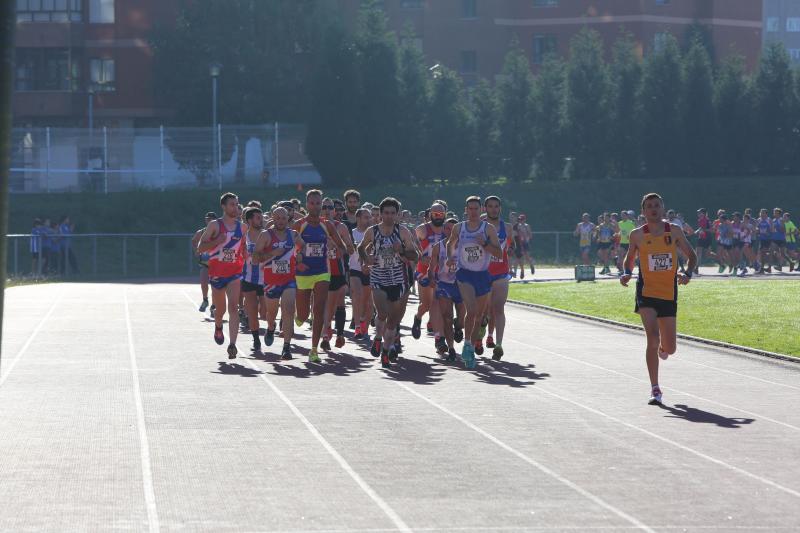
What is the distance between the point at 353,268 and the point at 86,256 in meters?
27.1

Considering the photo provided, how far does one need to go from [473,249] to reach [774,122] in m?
51.4

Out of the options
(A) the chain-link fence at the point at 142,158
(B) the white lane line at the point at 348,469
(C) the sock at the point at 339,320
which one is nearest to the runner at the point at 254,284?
(C) the sock at the point at 339,320

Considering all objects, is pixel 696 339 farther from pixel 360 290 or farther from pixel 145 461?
pixel 145 461

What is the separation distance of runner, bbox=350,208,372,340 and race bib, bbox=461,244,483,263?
3.47 meters

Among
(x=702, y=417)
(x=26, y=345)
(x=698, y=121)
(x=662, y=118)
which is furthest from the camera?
(x=698, y=121)

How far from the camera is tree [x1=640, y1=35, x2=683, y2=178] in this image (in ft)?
212

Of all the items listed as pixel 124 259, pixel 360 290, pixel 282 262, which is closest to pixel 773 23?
pixel 124 259

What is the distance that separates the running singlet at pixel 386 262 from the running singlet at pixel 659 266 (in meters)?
3.63

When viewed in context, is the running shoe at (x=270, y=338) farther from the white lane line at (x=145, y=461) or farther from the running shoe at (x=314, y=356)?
the white lane line at (x=145, y=461)

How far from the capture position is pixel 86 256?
152 ft

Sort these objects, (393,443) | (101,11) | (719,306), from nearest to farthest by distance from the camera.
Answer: (393,443) → (719,306) → (101,11)

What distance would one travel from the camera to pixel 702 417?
1285 centimetres

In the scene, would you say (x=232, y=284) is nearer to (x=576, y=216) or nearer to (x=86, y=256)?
(x=86, y=256)

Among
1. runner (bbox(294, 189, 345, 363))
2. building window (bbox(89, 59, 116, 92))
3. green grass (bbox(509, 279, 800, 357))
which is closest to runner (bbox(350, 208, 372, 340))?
runner (bbox(294, 189, 345, 363))
